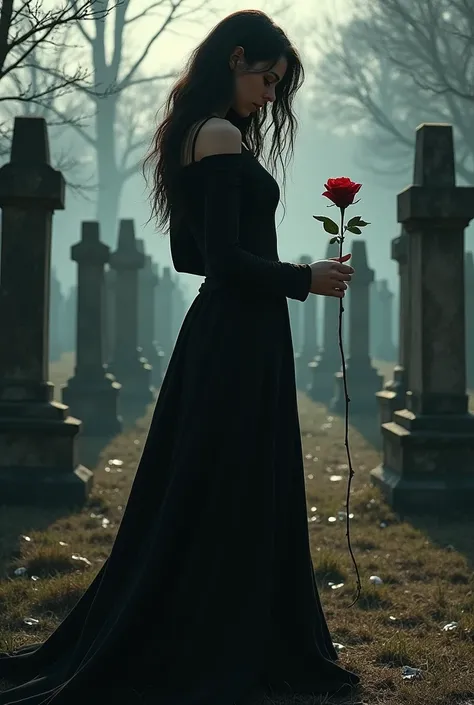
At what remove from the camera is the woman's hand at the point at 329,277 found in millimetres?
3094

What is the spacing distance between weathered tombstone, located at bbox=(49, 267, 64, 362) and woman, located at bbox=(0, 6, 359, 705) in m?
29.2

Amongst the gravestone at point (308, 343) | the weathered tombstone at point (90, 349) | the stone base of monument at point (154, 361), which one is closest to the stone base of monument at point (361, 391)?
the weathered tombstone at point (90, 349)

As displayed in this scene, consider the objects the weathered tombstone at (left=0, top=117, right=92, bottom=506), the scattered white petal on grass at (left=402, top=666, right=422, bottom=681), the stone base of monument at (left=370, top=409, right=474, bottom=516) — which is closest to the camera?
the scattered white petal on grass at (left=402, top=666, right=422, bottom=681)

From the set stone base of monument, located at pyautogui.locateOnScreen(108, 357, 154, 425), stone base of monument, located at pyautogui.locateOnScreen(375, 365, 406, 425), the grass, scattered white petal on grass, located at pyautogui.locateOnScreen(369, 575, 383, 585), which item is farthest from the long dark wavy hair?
stone base of monument, located at pyautogui.locateOnScreen(108, 357, 154, 425)

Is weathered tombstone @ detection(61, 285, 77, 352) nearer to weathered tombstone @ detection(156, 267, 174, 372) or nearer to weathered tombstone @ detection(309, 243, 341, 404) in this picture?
weathered tombstone @ detection(156, 267, 174, 372)

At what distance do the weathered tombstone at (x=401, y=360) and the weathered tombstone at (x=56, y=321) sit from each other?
21091 millimetres

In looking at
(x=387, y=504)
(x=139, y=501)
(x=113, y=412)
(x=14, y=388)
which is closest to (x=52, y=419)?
(x=14, y=388)

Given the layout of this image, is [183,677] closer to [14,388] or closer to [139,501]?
[139,501]

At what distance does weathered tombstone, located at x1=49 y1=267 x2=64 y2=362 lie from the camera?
3278cm

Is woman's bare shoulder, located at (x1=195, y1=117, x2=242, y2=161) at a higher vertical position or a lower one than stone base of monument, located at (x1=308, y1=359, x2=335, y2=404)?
higher

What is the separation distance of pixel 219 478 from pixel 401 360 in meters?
9.18

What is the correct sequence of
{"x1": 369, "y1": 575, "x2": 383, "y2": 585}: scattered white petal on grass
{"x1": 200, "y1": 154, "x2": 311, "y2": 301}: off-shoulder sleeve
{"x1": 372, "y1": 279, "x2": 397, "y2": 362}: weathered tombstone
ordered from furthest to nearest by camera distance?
{"x1": 372, "y1": 279, "x2": 397, "y2": 362}: weathered tombstone
{"x1": 369, "y1": 575, "x2": 383, "y2": 585}: scattered white petal on grass
{"x1": 200, "y1": 154, "x2": 311, "y2": 301}: off-shoulder sleeve

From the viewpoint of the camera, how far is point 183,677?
3.00 metres

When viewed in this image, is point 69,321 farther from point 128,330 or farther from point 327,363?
point 128,330
